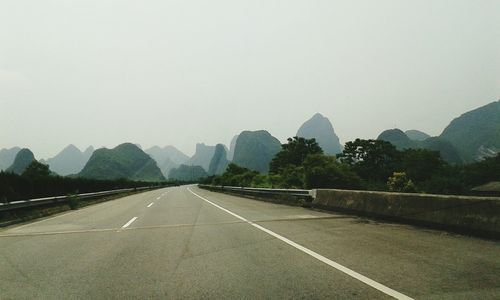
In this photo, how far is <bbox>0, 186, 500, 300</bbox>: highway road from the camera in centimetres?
499

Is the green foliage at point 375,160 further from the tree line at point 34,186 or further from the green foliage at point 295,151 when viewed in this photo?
the tree line at point 34,186

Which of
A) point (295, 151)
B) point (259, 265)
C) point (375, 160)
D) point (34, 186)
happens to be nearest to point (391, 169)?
point (375, 160)

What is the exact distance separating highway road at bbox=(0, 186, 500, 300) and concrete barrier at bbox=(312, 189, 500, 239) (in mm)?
320

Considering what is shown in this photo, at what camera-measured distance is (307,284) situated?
5.23 m

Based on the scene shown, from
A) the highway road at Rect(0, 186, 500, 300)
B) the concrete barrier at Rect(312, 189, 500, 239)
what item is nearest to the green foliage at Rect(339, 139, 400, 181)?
the concrete barrier at Rect(312, 189, 500, 239)

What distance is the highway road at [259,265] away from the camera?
4988 mm

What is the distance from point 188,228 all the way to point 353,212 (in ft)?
17.7

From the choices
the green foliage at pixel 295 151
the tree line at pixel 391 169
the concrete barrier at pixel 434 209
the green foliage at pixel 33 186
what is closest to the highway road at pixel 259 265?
the concrete barrier at pixel 434 209

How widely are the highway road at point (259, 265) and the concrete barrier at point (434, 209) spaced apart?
320 millimetres

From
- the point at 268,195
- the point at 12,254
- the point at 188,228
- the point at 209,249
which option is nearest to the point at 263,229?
the point at 188,228

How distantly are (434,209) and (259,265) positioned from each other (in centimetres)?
513

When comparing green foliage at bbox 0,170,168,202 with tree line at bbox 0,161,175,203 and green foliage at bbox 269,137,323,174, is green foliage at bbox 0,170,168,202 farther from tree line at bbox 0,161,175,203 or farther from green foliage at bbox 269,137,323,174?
green foliage at bbox 269,137,323,174

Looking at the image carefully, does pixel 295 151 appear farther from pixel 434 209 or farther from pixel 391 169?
pixel 434 209

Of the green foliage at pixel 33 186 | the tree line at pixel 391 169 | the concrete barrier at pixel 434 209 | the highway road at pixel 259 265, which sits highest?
the tree line at pixel 391 169
